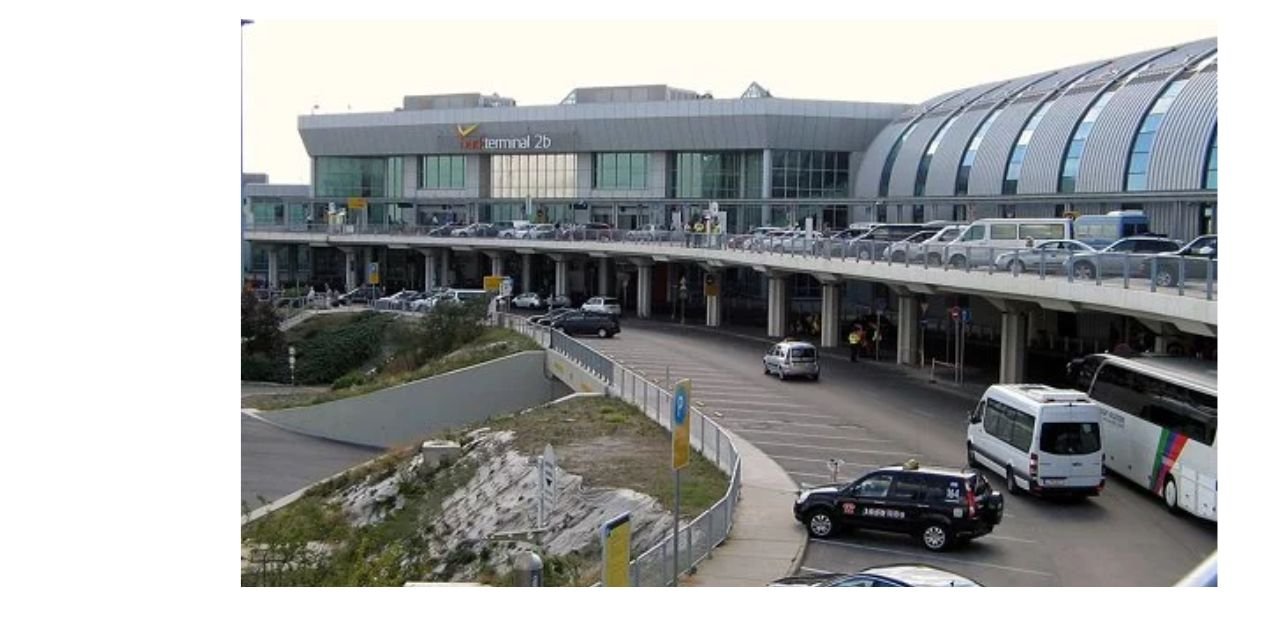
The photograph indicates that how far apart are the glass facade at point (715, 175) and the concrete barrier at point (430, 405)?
28505 mm

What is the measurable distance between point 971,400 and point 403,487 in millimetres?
14289

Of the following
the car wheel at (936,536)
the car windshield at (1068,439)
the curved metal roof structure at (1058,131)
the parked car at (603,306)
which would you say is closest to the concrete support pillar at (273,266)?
the parked car at (603,306)

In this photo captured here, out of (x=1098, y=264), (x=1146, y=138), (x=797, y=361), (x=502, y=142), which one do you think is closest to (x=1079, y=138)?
(x=1146, y=138)

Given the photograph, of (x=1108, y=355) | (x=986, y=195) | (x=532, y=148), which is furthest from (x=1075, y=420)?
(x=532, y=148)

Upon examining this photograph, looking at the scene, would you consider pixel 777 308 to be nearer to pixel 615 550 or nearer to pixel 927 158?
pixel 927 158

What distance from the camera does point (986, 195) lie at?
5803 centimetres

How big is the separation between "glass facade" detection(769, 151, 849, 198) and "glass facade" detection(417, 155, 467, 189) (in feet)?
60.0

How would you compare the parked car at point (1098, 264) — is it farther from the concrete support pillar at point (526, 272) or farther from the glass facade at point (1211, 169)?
the concrete support pillar at point (526, 272)

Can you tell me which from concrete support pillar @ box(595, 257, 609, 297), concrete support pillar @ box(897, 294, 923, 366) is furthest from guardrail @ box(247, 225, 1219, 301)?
concrete support pillar @ box(595, 257, 609, 297)

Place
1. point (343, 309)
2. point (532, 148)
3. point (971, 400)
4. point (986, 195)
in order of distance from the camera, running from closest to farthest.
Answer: point (971, 400), point (986, 195), point (343, 309), point (532, 148)

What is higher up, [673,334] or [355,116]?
[355,116]

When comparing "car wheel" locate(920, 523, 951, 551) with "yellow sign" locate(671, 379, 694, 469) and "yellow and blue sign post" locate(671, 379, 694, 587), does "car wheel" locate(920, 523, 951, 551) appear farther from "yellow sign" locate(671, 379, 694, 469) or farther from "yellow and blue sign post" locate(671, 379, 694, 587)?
"yellow sign" locate(671, 379, 694, 469)

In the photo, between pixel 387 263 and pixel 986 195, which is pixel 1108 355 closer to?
pixel 986 195

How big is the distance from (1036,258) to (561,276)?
43400mm
